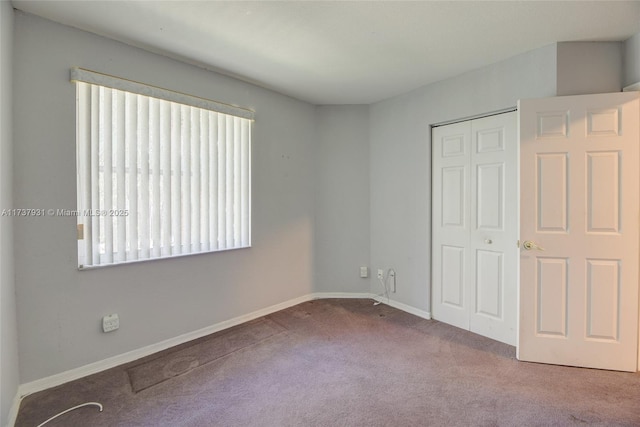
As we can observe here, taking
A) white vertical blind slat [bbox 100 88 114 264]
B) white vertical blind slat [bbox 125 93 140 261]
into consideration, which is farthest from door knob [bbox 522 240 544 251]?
white vertical blind slat [bbox 100 88 114 264]

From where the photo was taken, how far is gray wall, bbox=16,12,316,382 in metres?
1.90

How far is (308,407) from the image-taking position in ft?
5.92

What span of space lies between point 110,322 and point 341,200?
2669 millimetres

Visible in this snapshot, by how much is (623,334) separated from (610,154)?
1321 mm

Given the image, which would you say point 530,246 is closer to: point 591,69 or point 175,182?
point 591,69

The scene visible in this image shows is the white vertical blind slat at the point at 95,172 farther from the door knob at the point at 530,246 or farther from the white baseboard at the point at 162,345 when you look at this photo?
the door knob at the point at 530,246

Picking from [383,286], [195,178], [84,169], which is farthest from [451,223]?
[84,169]

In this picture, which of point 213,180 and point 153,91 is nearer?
point 153,91

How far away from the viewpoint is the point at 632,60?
223cm

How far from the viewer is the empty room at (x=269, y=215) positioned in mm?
1847

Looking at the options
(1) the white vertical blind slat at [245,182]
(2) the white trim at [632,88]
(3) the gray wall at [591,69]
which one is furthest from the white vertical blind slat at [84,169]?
(2) the white trim at [632,88]

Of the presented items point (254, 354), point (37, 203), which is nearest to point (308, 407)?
point (254, 354)

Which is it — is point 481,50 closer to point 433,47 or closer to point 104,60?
point 433,47

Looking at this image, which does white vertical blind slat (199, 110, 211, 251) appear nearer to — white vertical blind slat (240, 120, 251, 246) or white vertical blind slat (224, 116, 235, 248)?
white vertical blind slat (224, 116, 235, 248)
